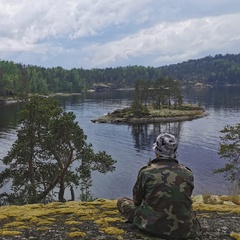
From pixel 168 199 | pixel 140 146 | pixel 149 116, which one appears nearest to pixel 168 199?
pixel 168 199

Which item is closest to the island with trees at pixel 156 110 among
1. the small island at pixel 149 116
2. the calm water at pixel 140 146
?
the small island at pixel 149 116

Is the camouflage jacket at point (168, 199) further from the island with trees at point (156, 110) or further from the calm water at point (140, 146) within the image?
the island with trees at point (156, 110)

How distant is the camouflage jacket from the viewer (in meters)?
7.68

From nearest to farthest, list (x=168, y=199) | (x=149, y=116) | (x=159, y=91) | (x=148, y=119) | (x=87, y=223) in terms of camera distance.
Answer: (x=168, y=199), (x=87, y=223), (x=148, y=119), (x=149, y=116), (x=159, y=91)

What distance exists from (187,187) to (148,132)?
3515 inches

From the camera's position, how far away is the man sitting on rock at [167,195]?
7684 millimetres

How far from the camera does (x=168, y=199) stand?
25.2ft

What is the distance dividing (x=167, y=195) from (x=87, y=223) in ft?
Answer: 12.2

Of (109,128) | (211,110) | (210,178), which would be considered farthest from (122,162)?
(211,110)

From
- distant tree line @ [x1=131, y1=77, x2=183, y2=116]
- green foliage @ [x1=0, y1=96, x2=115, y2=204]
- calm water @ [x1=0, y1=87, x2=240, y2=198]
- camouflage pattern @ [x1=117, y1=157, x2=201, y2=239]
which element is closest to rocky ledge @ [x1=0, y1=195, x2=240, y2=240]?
camouflage pattern @ [x1=117, y1=157, x2=201, y2=239]

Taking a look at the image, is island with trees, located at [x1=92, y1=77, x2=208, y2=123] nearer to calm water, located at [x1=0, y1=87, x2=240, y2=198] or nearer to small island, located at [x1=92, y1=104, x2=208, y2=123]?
small island, located at [x1=92, y1=104, x2=208, y2=123]

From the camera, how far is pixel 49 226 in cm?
1016

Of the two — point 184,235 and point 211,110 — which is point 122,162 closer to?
point 184,235

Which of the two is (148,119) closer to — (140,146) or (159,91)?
(159,91)
